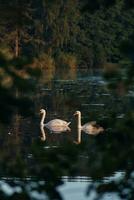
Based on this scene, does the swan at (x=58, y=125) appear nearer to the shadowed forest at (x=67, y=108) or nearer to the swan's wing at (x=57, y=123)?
the swan's wing at (x=57, y=123)

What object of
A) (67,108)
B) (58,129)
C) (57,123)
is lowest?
(58,129)

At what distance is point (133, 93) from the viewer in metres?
2.37

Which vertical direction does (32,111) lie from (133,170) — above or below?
above

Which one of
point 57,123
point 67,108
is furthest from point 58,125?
point 67,108

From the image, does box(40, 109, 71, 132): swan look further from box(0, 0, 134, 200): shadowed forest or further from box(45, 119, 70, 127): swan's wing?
box(0, 0, 134, 200): shadowed forest

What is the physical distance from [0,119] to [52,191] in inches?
18.6

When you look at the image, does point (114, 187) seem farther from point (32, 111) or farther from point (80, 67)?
point (80, 67)

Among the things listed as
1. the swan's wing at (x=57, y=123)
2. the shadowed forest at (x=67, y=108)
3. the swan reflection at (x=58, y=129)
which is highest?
the shadowed forest at (x=67, y=108)

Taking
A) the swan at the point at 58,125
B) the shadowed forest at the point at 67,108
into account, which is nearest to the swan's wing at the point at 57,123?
the swan at the point at 58,125

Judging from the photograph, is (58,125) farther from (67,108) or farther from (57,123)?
(67,108)

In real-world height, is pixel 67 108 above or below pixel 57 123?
above

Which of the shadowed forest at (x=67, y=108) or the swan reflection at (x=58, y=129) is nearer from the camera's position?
the shadowed forest at (x=67, y=108)

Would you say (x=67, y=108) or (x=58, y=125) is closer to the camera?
(x=67, y=108)

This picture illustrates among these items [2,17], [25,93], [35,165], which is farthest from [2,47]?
[35,165]
